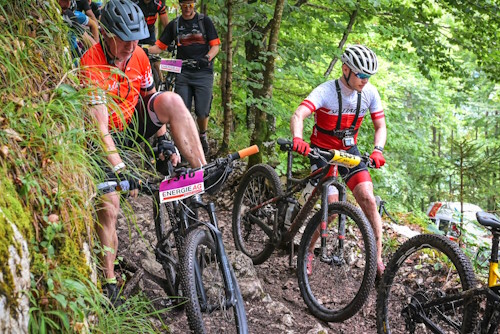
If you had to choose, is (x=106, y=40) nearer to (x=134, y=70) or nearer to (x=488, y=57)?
(x=134, y=70)

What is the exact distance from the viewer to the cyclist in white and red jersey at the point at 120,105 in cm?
338

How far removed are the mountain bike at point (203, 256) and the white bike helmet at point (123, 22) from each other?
1.17 meters

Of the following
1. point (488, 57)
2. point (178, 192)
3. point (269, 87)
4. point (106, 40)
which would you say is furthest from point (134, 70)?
point (488, 57)

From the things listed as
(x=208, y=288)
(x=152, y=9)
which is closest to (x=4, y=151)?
(x=208, y=288)

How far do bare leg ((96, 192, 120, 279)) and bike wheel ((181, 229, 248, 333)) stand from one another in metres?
Result: 0.55

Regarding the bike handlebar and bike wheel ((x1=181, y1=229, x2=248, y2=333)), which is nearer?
bike wheel ((x1=181, y1=229, x2=248, y2=333))

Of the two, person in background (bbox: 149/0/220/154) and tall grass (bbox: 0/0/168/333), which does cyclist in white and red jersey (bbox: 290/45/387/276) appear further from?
person in background (bbox: 149/0/220/154)

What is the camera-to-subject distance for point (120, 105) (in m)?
4.12

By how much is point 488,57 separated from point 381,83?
19.0ft

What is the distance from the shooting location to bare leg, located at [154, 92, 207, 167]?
4105mm

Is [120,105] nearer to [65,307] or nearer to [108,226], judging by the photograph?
[108,226]

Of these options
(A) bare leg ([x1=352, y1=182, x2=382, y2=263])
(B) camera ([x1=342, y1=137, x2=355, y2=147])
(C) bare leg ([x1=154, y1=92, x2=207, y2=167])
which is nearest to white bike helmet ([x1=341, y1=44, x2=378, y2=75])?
(B) camera ([x1=342, y1=137, x2=355, y2=147])

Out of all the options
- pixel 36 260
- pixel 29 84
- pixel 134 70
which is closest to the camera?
pixel 36 260

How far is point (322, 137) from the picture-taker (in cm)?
577
